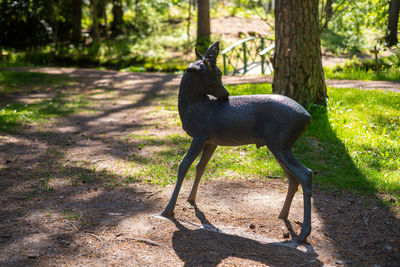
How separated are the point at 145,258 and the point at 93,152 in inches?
152

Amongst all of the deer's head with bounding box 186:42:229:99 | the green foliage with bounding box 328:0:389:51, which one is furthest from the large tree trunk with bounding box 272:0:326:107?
the deer's head with bounding box 186:42:229:99

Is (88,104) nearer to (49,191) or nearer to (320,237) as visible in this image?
(49,191)

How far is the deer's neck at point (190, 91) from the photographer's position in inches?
175

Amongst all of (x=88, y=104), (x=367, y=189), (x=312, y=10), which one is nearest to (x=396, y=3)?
(x=312, y=10)

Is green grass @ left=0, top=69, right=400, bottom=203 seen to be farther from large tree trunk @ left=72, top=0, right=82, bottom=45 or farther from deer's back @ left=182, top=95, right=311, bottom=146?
large tree trunk @ left=72, top=0, right=82, bottom=45

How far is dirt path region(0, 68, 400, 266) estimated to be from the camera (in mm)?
3832

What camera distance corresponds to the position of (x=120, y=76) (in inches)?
558

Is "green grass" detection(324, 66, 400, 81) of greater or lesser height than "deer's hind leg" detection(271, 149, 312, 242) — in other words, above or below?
above

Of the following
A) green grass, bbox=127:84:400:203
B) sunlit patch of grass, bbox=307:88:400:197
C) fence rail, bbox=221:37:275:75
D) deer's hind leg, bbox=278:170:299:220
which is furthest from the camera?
fence rail, bbox=221:37:275:75

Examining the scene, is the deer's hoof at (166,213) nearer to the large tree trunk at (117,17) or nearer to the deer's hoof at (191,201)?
the deer's hoof at (191,201)

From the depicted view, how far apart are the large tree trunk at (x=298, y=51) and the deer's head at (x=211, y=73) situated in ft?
12.9

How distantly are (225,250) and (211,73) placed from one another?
1.87 m

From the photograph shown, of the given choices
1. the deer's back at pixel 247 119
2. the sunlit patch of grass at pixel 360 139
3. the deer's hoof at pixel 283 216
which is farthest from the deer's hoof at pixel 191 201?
the sunlit patch of grass at pixel 360 139

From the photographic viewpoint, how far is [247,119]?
13.8 feet
